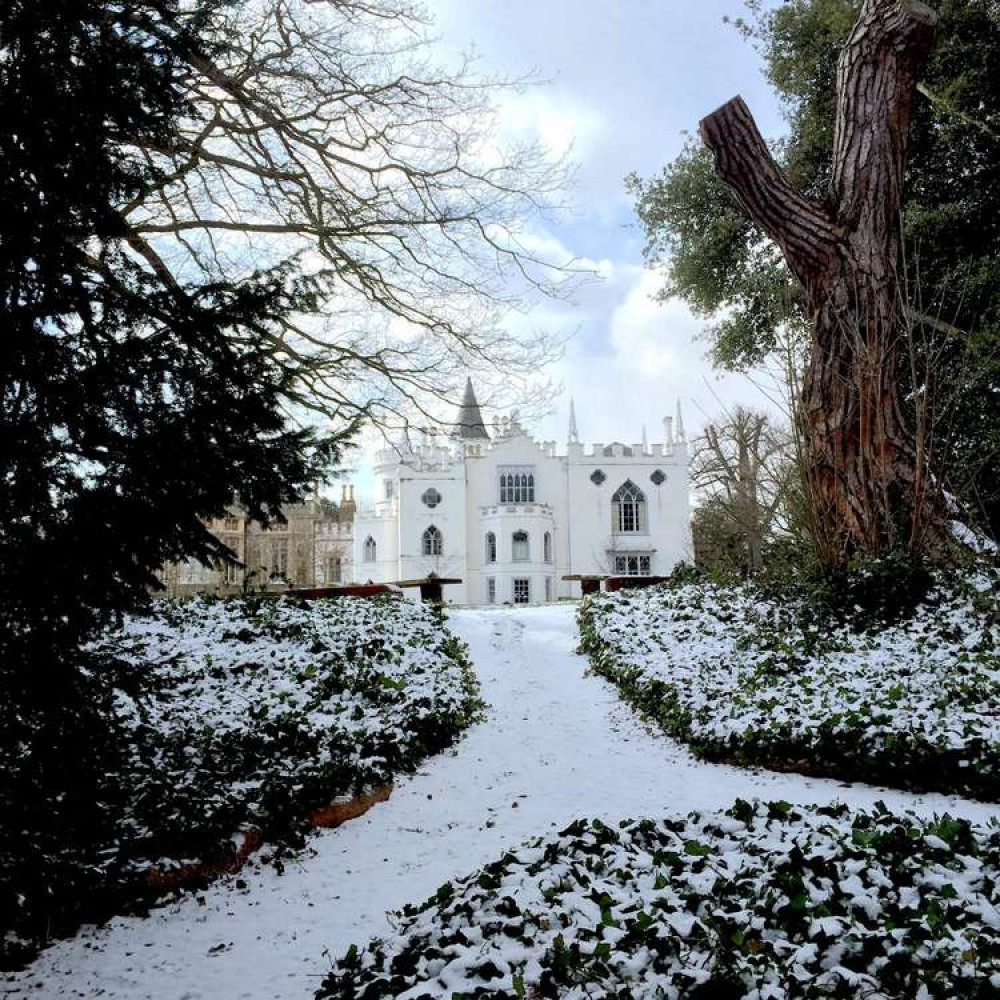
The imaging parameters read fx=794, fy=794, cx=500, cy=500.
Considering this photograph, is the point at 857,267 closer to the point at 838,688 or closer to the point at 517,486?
the point at 838,688

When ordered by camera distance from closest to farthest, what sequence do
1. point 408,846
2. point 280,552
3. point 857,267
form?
point 408,846
point 857,267
point 280,552

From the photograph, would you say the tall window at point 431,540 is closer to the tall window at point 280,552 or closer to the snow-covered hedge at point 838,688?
the tall window at point 280,552

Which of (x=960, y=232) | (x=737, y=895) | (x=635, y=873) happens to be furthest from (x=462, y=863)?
(x=960, y=232)

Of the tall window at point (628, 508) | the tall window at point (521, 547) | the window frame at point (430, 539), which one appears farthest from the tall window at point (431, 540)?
the tall window at point (628, 508)

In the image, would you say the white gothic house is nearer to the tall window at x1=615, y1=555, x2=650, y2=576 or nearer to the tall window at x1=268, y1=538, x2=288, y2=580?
the tall window at x1=615, y1=555, x2=650, y2=576

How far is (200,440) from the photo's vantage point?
3.09m

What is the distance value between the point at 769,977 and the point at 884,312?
8465 millimetres

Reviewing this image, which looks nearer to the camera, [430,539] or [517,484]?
[430,539]

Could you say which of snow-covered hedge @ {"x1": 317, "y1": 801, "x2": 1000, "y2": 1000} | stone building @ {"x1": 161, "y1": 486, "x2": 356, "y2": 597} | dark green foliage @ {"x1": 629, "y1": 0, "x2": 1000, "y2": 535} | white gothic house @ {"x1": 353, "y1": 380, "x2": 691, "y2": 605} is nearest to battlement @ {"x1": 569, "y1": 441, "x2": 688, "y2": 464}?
white gothic house @ {"x1": 353, "y1": 380, "x2": 691, "y2": 605}

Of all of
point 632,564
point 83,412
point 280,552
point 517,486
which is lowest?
point 83,412

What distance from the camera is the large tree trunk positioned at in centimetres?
893

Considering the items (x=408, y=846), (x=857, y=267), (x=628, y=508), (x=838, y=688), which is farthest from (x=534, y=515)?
(x=408, y=846)

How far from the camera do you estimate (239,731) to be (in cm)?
576

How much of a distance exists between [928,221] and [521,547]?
25.0 metres
